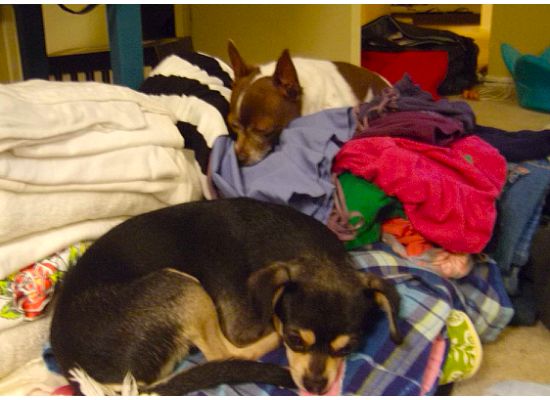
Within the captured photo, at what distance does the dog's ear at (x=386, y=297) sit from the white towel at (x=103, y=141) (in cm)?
65

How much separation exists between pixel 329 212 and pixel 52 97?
2.51 feet

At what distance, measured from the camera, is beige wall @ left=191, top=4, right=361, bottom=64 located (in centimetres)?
279

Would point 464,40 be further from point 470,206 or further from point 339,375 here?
point 339,375

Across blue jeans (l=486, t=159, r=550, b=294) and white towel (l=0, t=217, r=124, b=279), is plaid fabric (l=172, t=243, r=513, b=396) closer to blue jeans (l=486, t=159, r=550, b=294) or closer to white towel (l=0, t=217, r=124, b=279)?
blue jeans (l=486, t=159, r=550, b=294)

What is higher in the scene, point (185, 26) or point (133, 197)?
point (185, 26)

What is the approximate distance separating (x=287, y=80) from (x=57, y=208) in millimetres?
957

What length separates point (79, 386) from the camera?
1139mm

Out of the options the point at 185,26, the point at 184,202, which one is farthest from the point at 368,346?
the point at 185,26

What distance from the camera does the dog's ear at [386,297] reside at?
1.17m

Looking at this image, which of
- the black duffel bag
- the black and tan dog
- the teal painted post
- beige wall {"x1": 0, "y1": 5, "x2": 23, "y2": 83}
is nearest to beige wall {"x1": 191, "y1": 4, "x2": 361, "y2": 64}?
the black duffel bag

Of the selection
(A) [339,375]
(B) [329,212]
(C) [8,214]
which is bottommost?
(A) [339,375]

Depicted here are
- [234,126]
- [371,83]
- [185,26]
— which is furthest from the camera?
[185,26]

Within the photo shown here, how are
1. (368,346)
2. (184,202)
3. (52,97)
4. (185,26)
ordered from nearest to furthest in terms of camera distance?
(368,346), (52,97), (184,202), (185,26)

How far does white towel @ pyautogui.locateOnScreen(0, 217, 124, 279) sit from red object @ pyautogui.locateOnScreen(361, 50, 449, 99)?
2.50 meters
